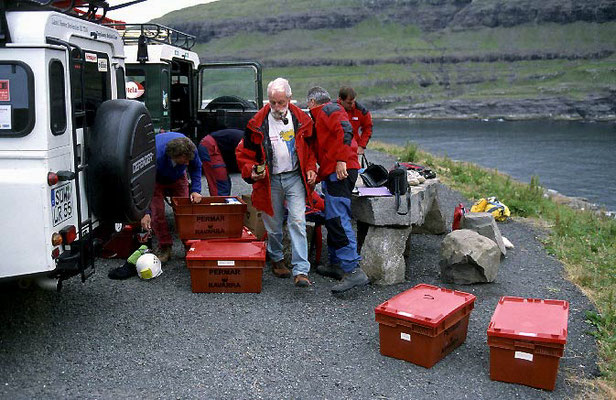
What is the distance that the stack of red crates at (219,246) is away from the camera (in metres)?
5.93

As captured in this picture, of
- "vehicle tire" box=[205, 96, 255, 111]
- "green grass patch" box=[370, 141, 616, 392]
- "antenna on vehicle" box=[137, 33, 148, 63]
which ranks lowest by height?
"green grass patch" box=[370, 141, 616, 392]

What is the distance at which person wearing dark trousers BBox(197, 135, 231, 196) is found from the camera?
25.1 ft

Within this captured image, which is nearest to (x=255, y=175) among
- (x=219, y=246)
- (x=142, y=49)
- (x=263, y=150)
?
(x=263, y=150)

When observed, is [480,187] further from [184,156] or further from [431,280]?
[184,156]

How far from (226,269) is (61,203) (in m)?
1.82

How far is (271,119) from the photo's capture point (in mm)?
5922

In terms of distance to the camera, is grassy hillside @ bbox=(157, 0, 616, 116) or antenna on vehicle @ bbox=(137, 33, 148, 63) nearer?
antenna on vehicle @ bbox=(137, 33, 148, 63)

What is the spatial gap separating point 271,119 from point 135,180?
1.47 meters

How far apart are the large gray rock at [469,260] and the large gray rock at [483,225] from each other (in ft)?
2.53

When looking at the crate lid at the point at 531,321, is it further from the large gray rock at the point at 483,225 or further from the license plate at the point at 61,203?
the license plate at the point at 61,203

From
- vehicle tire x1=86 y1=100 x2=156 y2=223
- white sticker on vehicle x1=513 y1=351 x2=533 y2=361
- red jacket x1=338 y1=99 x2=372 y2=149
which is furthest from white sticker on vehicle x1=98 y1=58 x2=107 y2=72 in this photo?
red jacket x1=338 y1=99 x2=372 y2=149

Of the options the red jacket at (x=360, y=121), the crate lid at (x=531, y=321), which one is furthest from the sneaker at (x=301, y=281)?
the red jacket at (x=360, y=121)

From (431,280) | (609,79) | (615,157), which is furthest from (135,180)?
(609,79)

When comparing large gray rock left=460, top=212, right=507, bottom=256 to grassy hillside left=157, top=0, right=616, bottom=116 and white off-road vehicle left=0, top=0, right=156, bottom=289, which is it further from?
grassy hillside left=157, top=0, right=616, bottom=116
